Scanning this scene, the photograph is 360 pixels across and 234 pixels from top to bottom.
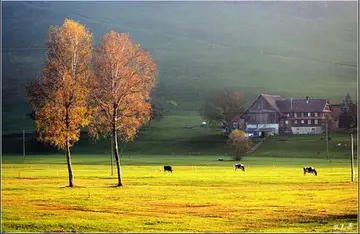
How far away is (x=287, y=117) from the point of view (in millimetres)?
156250

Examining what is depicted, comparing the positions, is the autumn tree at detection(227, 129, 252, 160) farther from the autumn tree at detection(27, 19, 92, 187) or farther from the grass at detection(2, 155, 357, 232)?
the autumn tree at detection(27, 19, 92, 187)

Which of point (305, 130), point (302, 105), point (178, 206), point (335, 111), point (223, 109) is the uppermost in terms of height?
point (302, 105)

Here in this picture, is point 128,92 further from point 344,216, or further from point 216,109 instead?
point 216,109

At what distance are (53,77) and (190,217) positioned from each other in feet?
66.1

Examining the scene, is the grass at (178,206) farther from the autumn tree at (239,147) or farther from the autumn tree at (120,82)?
the autumn tree at (239,147)

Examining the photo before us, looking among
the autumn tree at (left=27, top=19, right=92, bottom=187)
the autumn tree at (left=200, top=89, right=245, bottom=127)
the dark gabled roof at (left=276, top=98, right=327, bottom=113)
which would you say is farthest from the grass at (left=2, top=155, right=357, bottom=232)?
the dark gabled roof at (left=276, top=98, right=327, bottom=113)

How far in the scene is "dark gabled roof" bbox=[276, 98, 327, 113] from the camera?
6184 inches

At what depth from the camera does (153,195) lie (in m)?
38.8

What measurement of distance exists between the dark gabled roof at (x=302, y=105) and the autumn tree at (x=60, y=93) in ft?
384

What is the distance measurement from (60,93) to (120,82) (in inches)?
168

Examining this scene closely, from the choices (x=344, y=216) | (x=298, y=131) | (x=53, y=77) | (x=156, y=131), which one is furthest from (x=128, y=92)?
(x=298, y=131)

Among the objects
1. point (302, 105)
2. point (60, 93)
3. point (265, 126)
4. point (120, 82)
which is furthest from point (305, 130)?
point (60, 93)

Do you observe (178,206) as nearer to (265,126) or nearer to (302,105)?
(265,126)

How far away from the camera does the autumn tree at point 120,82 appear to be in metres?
46.2
